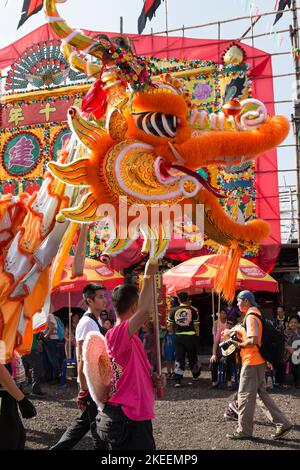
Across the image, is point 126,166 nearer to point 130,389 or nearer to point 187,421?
point 130,389

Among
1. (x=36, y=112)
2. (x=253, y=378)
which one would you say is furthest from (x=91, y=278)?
(x=36, y=112)

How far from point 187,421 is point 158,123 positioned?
14.0 ft

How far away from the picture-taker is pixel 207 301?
1470 cm

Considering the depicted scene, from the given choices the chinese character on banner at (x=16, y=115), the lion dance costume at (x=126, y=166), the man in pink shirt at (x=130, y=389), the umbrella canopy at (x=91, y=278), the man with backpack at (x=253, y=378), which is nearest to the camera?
the man in pink shirt at (x=130, y=389)

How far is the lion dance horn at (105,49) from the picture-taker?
329 centimetres

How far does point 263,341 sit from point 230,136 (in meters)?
2.88

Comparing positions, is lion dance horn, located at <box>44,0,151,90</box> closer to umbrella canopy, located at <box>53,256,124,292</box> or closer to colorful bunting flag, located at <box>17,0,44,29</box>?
umbrella canopy, located at <box>53,256,124,292</box>

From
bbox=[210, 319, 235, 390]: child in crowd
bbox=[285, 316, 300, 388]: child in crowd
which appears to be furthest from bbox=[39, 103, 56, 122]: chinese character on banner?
bbox=[285, 316, 300, 388]: child in crowd

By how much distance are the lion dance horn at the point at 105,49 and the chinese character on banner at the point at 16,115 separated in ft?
34.5

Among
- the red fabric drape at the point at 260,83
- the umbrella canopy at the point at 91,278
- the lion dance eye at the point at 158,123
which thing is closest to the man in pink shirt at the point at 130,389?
the lion dance eye at the point at 158,123

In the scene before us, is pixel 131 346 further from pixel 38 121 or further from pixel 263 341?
pixel 38 121

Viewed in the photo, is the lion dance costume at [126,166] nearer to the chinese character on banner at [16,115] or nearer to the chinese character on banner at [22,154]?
the chinese character on banner at [22,154]

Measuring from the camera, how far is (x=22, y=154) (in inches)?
523
